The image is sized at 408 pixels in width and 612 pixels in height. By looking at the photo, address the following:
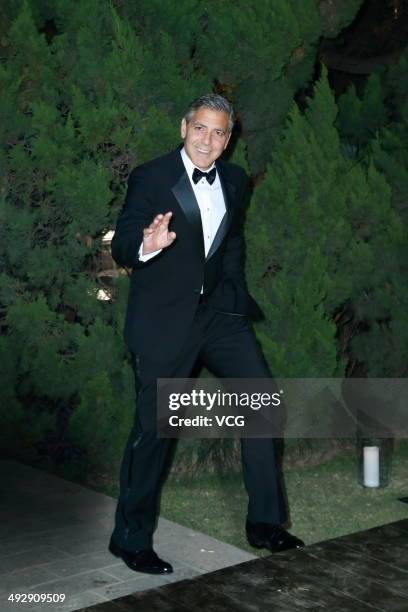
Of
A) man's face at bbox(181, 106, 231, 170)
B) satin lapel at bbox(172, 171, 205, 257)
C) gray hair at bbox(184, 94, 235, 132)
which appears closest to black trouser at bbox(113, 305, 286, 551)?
satin lapel at bbox(172, 171, 205, 257)

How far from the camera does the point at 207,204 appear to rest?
4.83 m

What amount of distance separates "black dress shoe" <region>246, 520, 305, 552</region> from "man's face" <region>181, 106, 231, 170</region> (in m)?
1.71

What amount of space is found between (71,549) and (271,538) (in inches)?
38.1

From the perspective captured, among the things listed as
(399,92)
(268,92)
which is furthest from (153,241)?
(399,92)

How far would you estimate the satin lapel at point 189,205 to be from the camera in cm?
470

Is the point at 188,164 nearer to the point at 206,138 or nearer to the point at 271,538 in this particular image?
the point at 206,138

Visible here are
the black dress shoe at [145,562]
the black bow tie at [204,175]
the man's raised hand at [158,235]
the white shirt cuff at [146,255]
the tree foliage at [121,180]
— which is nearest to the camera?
the man's raised hand at [158,235]

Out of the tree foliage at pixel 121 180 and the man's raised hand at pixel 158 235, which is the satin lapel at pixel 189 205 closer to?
the man's raised hand at pixel 158 235

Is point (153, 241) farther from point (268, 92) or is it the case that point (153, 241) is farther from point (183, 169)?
point (268, 92)

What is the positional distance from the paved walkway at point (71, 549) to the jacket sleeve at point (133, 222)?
140cm

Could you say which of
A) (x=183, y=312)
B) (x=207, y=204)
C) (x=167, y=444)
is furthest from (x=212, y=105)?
Result: (x=167, y=444)

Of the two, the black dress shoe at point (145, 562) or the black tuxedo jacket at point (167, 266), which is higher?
the black tuxedo jacket at point (167, 266)

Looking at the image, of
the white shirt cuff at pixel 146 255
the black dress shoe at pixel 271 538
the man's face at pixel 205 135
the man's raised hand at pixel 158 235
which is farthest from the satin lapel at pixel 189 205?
the black dress shoe at pixel 271 538

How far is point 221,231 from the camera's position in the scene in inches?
190
